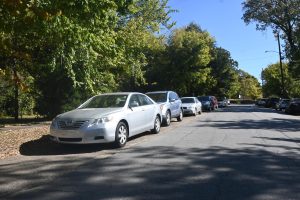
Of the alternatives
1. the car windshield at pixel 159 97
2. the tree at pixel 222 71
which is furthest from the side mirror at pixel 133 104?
the tree at pixel 222 71

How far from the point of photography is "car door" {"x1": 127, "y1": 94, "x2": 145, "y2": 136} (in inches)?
506

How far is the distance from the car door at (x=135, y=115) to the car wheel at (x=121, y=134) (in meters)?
0.37

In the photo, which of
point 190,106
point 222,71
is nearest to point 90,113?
point 190,106

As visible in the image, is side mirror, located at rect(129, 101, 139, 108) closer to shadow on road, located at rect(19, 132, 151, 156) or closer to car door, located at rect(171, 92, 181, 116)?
shadow on road, located at rect(19, 132, 151, 156)

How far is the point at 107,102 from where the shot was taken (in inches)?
526

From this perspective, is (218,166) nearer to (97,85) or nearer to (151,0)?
(97,85)

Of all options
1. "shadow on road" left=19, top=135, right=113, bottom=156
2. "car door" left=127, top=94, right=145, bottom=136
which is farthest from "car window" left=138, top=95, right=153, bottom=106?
"shadow on road" left=19, top=135, right=113, bottom=156

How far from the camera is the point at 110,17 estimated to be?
16359 mm

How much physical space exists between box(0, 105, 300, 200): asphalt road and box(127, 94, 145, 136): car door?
1.64ft

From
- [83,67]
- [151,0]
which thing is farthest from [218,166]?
[151,0]

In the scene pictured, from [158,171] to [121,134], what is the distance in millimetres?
3815

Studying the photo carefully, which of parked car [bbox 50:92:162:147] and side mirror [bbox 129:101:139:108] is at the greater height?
side mirror [bbox 129:101:139:108]

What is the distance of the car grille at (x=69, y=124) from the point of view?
37.3 ft

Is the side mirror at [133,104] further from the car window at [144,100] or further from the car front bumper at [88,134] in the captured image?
the car front bumper at [88,134]
